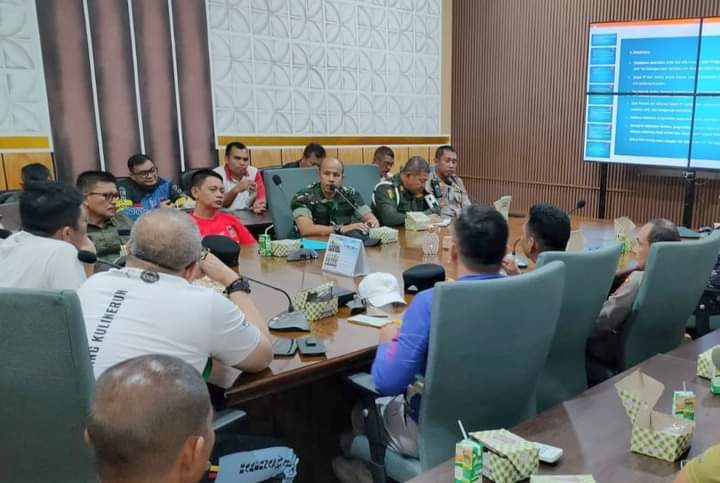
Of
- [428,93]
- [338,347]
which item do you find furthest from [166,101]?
[338,347]

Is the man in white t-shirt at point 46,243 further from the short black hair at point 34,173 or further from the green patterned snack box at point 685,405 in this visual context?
the short black hair at point 34,173

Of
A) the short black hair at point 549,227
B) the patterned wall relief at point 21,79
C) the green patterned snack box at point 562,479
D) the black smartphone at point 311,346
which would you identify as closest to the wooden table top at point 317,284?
the black smartphone at point 311,346

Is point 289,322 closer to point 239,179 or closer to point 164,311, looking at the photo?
point 164,311

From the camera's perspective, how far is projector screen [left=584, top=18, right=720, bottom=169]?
4.98 m

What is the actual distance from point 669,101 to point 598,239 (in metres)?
2.42

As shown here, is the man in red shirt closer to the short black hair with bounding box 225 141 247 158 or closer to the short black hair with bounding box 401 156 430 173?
the short black hair with bounding box 401 156 430 173

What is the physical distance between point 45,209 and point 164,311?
991 mm

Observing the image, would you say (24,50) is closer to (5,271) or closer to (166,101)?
(166,101)

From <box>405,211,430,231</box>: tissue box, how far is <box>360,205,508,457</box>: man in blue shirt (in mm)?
2053

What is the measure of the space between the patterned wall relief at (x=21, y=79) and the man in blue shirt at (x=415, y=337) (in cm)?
403

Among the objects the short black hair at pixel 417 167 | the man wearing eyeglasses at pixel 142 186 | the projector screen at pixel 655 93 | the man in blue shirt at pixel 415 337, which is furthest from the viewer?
the projector screen at pixel 655 93

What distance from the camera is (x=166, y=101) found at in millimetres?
5320

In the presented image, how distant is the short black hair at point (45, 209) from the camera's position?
218 cm

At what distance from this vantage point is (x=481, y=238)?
168cm
